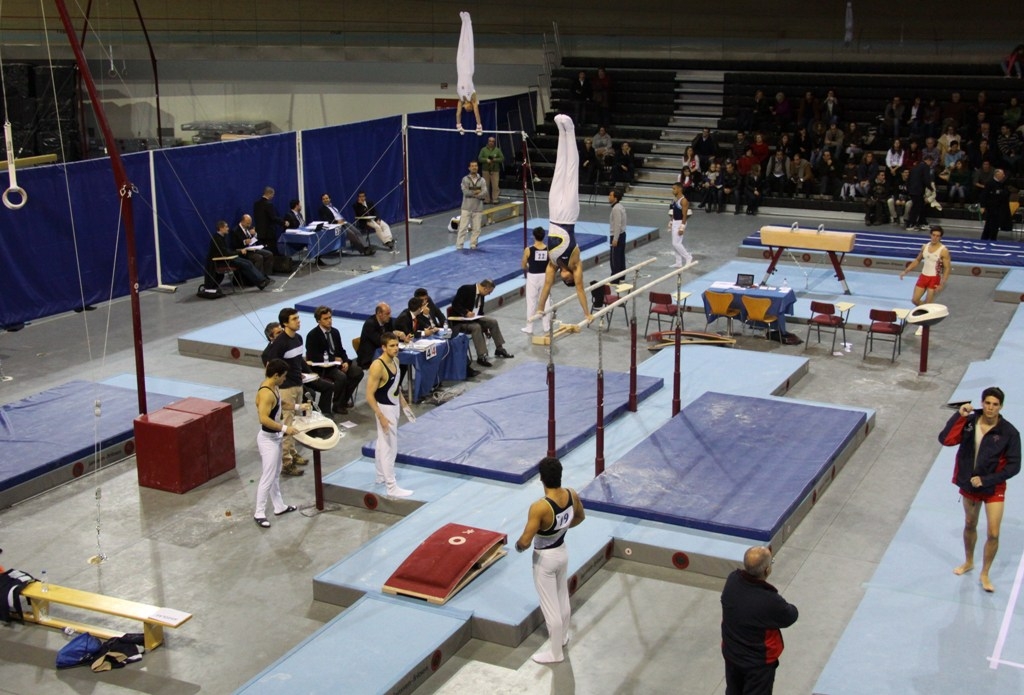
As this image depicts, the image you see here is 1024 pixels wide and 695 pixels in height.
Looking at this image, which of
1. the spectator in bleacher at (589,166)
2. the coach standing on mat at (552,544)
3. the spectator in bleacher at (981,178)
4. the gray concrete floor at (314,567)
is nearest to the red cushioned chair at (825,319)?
the gray concrete floor at (314,567)

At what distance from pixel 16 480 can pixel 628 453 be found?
5.58 metres

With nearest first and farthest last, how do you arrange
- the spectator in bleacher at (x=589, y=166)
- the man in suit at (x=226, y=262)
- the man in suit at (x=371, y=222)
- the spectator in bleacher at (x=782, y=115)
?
the man in suit at (x=226, y=262)
the man in suit at (x=371, y=222)
the spectator in bleacher at (x=782, y=115)
the spectator in bleacher at (x=589, y=166)

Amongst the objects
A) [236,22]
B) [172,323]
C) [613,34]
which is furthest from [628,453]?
[236,22]

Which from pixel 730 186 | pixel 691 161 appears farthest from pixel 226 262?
pixel 730 186

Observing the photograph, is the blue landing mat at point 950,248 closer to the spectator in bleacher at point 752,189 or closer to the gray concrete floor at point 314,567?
the spectator in bleacher at point 752,189

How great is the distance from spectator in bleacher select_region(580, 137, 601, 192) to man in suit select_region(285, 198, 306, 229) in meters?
8.26

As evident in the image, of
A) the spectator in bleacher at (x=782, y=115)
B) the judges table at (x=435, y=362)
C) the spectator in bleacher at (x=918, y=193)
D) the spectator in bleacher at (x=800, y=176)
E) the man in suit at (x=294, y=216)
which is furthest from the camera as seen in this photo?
the spectator in bleacher at (x=782, y=115)

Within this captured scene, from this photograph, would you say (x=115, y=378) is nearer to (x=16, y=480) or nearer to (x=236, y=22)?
(x=16, y=480)

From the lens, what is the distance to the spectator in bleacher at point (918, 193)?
22312mm

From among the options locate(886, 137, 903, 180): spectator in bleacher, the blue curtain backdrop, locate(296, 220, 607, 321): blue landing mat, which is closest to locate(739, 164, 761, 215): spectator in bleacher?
locate(886, 137, 903, 180): spectator in bleacher

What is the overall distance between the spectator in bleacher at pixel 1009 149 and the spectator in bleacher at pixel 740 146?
511 cm

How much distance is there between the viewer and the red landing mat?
28.2 ft

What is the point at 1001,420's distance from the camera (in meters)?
8.36

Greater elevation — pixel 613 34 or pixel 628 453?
pixel 613 34
